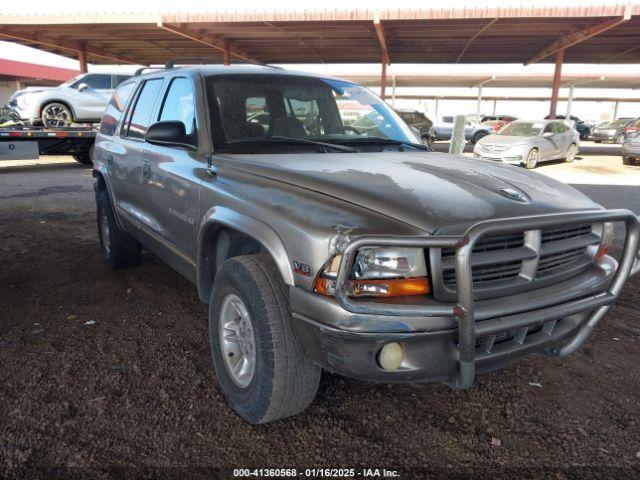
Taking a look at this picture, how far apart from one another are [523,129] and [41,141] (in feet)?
44.5

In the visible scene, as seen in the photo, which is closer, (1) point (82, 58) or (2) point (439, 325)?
(2) point (439, 325)

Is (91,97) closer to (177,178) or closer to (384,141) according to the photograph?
(177,178)

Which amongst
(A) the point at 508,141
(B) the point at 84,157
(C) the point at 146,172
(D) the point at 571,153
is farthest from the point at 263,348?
(D) the point at 571,153

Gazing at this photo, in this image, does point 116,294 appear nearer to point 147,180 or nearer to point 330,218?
point 147,180

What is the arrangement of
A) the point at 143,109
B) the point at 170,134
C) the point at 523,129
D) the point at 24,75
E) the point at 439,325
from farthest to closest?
the point at 24,75 → the point at 523,129 → the point at 143,109 → the point at 170,134 → the point at 439,325

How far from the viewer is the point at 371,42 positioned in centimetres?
1831

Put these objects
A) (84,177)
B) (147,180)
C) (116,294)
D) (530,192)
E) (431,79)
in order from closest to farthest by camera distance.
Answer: (530,192) → (147,180) → (116,294) → (84,177) → (431,79)

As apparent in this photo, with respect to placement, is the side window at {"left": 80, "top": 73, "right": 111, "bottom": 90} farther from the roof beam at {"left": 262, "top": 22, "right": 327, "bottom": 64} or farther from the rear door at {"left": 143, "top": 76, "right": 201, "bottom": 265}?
the rear door at {"left": 143, "top": 76, "right": 201, "bottom": 265}

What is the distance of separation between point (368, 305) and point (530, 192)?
112 cm

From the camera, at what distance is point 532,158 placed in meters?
14.6

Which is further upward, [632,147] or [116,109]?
[116,109]

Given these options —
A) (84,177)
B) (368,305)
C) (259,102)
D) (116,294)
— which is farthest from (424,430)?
(84,177)

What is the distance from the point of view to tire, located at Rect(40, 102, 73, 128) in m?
13.8

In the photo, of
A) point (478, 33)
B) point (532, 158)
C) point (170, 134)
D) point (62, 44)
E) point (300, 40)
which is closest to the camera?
point (170, 134)
